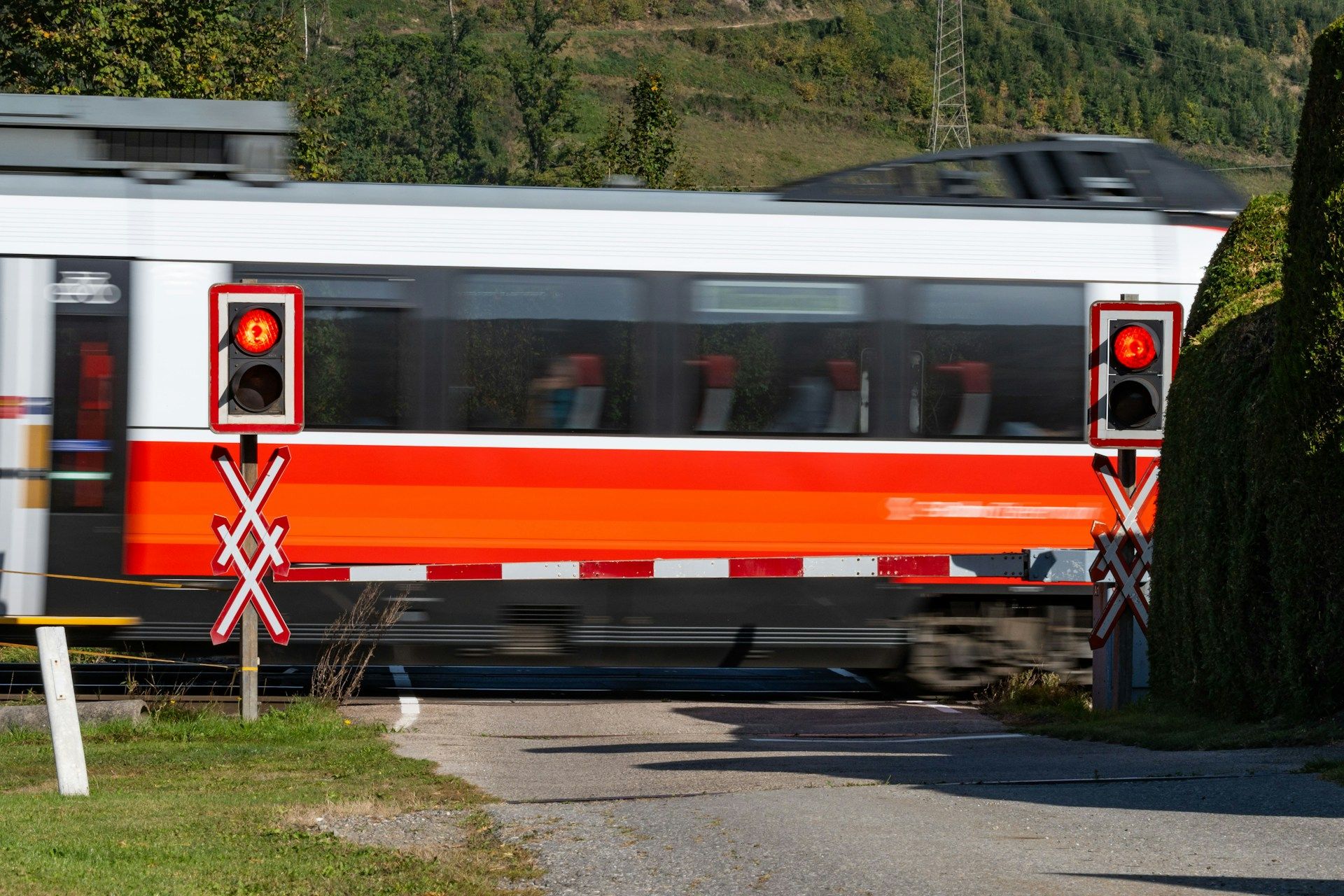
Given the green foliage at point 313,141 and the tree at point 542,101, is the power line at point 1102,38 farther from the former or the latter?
the green foliage at point 313,141

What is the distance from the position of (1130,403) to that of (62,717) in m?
6.74

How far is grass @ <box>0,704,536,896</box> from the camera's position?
6.69 metres

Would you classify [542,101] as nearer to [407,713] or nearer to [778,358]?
[778,358]

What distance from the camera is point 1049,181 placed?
571 inches

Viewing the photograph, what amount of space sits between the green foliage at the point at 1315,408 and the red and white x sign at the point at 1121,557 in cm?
193

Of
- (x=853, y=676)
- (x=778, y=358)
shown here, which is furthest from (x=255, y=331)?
(x=853, y=676)

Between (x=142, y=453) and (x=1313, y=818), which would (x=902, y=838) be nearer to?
(x=1313, y=818)

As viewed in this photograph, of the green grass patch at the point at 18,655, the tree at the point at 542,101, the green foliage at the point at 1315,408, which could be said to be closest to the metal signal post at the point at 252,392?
the green grass patch at the point at 18,655

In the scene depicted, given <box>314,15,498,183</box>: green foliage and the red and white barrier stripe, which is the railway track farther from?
<box>314,15,498,183</box>: green foliage

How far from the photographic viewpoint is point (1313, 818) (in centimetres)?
724

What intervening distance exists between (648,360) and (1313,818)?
7.10 m

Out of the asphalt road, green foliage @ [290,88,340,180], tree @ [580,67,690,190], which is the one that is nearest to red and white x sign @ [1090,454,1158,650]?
the asphalt road

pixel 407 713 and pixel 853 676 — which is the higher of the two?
pixel 407 713

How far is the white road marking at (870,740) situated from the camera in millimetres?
11188
